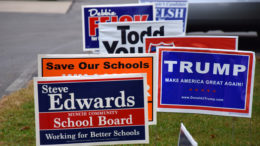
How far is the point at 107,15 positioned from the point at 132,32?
1341 mm

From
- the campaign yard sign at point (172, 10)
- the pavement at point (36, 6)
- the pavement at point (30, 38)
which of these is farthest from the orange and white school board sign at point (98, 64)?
the pavement at point (36, 6)

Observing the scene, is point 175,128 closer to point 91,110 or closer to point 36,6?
point 91,110

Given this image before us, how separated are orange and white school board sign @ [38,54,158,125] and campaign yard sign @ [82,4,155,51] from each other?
3302 millimetres

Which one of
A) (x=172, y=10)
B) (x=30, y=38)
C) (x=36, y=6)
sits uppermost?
(x=172, y=10)

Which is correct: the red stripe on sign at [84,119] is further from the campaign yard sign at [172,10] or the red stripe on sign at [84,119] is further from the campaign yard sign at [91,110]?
the campaign yard sign at [172,10]

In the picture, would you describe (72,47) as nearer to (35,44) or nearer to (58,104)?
(35,44)

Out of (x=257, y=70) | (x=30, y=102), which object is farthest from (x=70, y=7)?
(x=30, y=102)

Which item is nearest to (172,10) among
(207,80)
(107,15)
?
(107,15)

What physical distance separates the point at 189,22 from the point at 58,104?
8.35 metres

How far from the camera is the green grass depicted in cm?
590

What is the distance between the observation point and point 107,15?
335 inches

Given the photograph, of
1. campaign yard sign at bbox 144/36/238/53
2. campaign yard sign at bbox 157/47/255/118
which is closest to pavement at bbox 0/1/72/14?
campaign yard sign at bbox 144/36/238/53

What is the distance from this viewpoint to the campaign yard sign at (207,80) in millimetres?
5410

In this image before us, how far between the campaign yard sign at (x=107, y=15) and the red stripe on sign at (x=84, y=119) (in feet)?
13.6
